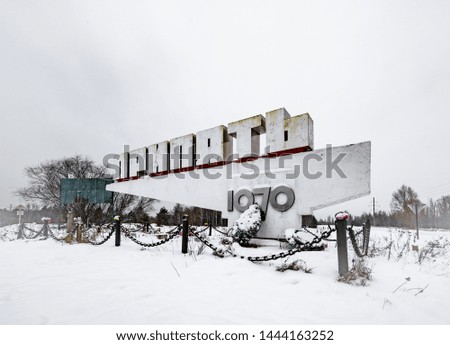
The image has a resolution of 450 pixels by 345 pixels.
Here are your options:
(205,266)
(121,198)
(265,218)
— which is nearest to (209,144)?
(265,218)

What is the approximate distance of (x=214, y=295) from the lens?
2982 mm

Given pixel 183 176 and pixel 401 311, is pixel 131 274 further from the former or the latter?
pixel 183 176

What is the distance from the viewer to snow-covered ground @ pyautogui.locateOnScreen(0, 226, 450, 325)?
7.89 feet

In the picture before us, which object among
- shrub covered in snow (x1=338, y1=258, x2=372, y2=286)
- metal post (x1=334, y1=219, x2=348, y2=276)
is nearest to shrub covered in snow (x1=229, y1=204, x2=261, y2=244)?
metal post (x1=334, y1=219, x2=348, y2=276)

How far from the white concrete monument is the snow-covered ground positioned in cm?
291

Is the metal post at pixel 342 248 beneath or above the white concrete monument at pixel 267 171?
beneath

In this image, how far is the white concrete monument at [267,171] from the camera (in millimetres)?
6984

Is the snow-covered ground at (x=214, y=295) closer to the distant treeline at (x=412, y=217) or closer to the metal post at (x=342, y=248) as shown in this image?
the metal post at (x=342, y=248)

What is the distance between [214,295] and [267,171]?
565 centimetres

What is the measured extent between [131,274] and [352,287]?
3.60 metres

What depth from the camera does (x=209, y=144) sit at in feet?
32.6

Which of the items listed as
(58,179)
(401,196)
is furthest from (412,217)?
(58,179)

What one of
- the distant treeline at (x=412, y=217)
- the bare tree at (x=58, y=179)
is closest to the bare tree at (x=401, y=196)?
the distant treeline at (x=412, y=217)

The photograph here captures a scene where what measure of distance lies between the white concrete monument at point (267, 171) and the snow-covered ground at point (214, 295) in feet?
9.54
